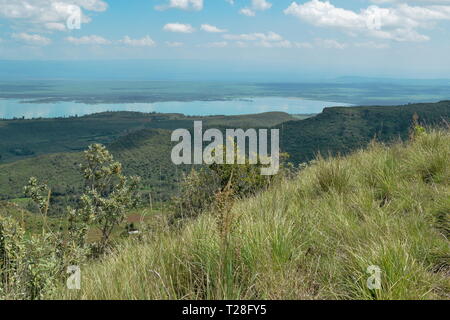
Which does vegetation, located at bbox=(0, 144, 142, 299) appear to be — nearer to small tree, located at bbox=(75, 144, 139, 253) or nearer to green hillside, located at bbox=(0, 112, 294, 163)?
small tree, located at bbox=(75, 144, 139, 253)

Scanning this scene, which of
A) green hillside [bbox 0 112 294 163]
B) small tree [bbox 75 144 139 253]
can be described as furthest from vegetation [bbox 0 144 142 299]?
green hillside [bbox 0 112 294 163]

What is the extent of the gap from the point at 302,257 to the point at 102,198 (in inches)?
390

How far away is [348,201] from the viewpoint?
360 centimetres

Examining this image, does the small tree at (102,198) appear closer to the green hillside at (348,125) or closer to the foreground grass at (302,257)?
the foreground grass at (302,257)

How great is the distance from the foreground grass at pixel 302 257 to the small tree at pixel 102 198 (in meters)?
7.46

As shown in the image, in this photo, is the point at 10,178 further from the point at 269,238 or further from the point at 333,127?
the point at 269,238

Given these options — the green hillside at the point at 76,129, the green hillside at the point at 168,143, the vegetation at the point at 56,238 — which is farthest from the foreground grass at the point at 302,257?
the green hillside at the point at 76,129

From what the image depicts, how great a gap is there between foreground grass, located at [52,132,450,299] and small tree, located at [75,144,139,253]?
7.46 metres

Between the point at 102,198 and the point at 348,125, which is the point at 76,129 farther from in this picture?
the point at 102,198

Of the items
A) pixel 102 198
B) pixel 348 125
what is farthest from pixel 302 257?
pixel 348 125

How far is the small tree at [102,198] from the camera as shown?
1016 centimetres

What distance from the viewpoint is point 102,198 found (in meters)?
11.3
